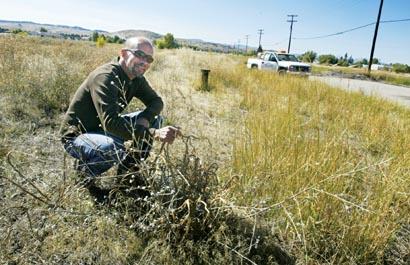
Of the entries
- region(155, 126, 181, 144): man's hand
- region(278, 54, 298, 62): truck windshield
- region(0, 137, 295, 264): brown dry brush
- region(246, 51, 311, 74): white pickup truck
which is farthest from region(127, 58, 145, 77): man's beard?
region(278, 54, 298, 62): truck windshield

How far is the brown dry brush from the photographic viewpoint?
5.87 feet

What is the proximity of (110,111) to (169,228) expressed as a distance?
2.79 ft

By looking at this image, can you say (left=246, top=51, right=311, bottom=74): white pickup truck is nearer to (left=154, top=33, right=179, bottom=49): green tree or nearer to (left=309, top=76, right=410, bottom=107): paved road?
(left=309, top=76, right=410, bottom=107): paved road

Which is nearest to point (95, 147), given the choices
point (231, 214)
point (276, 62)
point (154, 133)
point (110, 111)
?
point (110, 111)

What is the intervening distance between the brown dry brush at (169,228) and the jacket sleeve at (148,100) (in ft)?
2.62

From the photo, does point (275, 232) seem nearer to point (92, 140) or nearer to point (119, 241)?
point (119, 241)

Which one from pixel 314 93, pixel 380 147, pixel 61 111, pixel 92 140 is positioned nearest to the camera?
pixel 92 140

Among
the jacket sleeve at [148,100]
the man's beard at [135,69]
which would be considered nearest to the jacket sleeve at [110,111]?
the man's beard at [135,69]

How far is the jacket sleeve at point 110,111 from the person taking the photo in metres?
2.08

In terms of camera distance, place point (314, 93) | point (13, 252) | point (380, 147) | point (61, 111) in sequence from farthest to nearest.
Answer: point (314, 93) < point (61, 111) < point (380, 147) < point (13, 252)

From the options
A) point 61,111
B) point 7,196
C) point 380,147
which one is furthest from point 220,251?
point 61,111

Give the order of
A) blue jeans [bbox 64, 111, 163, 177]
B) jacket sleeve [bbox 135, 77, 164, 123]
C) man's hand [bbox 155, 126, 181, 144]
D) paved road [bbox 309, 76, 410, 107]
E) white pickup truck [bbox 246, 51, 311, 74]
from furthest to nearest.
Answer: white pickup truck [bbox 246, 51, 311, 74], paved road [bbox 309, 76, 410, 107], jacket sleeve [bbox 135, 77, 164, 123], blue jeans [bbox 64, 111, 163, 177], man's hand [bbox 155, 126, 181, 144]

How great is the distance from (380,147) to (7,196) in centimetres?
374

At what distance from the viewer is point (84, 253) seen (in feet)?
5.98
